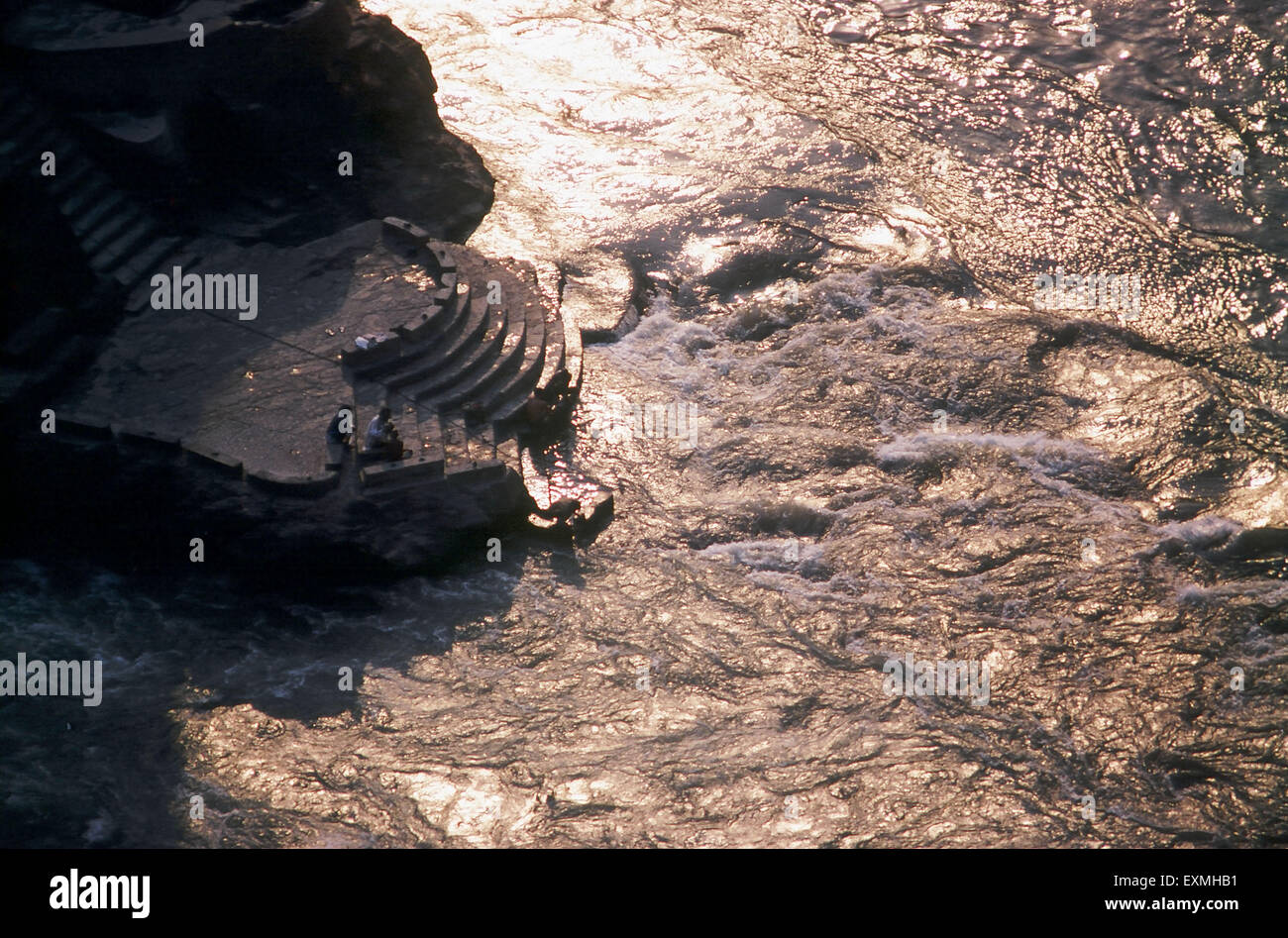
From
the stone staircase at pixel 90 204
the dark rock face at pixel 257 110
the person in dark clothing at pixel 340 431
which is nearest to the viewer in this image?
the person in dark clothing at pixel 340 431

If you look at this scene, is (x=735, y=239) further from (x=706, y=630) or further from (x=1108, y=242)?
(x=706, y=630)

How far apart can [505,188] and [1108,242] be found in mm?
16837

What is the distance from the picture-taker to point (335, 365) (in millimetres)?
25750

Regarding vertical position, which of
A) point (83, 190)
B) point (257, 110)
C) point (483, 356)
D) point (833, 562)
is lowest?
point (833, 562)

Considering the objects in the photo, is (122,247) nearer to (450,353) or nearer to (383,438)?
(450,353)

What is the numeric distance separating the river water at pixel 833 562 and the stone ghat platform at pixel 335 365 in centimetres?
199

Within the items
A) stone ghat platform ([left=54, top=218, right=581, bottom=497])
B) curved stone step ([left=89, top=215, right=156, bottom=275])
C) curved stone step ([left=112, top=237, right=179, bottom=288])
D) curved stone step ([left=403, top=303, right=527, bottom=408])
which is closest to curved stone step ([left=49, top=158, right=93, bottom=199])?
curved stone step ([left=89, top=215, right=156, bottom=275])

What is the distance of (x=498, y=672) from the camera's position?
22141 millimetres

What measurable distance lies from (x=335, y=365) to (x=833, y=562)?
37.2ft

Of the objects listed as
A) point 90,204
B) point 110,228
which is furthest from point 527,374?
point 90,204

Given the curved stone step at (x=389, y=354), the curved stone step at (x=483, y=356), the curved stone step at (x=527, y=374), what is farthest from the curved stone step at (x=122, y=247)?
the curved stone step at (x=527, y=374)

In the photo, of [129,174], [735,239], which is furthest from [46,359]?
[735,239]

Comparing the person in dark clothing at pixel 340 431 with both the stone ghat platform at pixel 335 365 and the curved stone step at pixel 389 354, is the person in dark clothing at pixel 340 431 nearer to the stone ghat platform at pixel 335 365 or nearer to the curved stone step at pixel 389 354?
the stone ghat platform at pixel 335 365

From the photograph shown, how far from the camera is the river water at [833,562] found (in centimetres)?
1977
